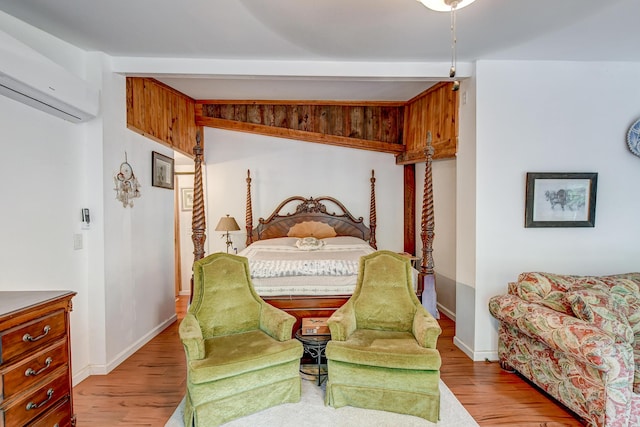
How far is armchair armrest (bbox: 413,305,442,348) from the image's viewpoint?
227 centimetres

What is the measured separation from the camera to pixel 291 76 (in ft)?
10.1

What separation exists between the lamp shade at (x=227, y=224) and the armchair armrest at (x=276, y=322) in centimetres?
225

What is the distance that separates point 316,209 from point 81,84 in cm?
327

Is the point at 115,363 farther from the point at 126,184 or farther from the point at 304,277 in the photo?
the point at 304,277

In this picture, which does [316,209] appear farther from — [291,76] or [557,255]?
[557,255]

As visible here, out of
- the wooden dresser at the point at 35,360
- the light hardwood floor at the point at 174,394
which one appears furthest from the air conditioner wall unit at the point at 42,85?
the light hardwood floor at the point at 174,394

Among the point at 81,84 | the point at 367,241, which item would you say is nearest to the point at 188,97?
the point at 81,84

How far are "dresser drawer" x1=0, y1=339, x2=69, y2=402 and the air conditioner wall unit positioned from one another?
1625 millimetres

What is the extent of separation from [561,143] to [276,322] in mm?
3111

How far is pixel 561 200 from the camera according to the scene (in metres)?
3.04

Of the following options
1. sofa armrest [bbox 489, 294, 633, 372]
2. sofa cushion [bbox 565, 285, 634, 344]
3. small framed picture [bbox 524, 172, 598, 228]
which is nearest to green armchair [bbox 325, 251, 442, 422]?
sofa armrest [bbox 489, 294, 633, 372]

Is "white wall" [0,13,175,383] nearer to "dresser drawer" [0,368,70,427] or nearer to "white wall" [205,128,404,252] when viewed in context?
"dresser drawer" [0,368,70,427]

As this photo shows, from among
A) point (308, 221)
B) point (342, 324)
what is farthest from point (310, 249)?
point (342, 324)

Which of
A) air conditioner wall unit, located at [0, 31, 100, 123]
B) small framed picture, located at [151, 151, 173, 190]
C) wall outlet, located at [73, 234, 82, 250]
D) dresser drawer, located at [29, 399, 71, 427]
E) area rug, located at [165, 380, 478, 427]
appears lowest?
area rug, located at [165, 380, 478, 427]
